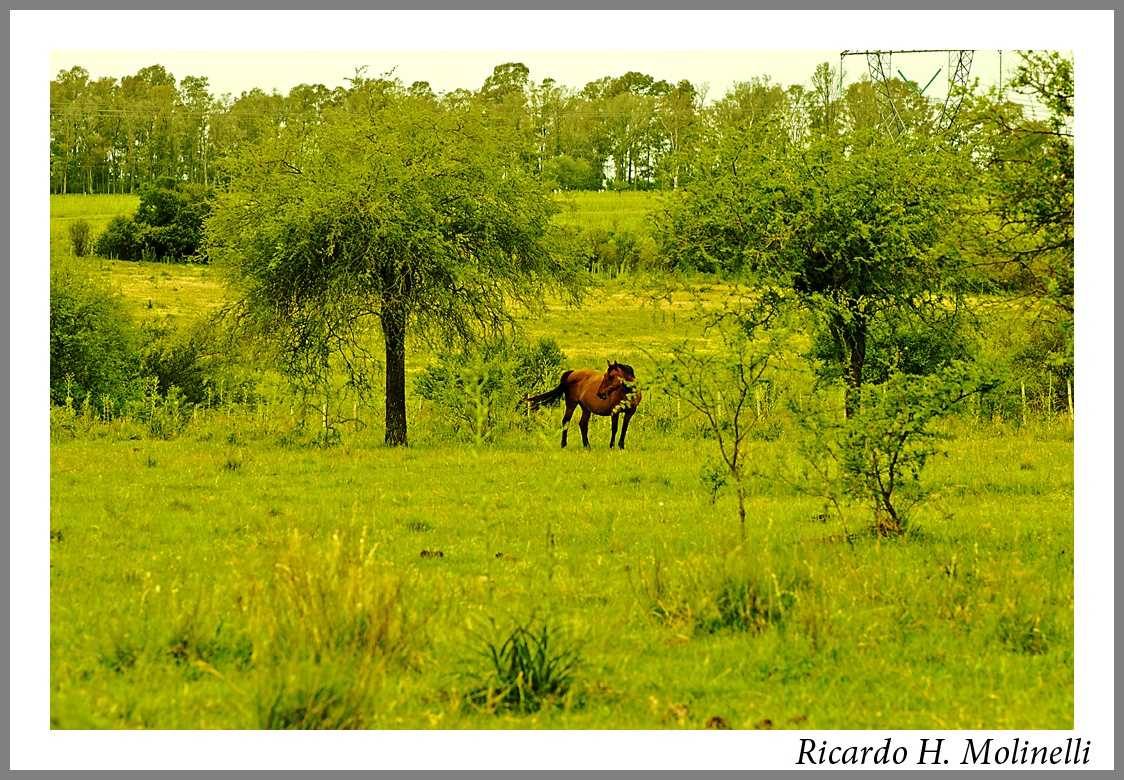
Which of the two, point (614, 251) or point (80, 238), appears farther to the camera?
point (80, 238)

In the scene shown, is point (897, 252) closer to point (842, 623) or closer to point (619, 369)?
point (619, 369)

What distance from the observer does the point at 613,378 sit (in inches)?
876

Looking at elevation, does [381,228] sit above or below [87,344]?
above

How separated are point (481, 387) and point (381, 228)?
16.0 ft

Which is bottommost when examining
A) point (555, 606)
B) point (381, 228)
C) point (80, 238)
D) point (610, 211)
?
point (555, 606)

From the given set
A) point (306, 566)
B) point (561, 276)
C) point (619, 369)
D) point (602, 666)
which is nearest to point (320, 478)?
point (619, 369)

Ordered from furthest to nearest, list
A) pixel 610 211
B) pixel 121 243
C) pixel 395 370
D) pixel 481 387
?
pixel 610 211 → pixel 121 243 → pixel 481 387 → pixel 395 370

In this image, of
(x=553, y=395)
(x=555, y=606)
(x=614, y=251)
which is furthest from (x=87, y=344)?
(x=614, y=251)

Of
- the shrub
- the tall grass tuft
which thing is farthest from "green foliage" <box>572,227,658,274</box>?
the tall grass tuft

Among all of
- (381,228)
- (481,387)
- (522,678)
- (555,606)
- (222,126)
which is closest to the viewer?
(522,678)

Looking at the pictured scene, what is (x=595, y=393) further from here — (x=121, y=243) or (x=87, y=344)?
(x=121, y=243)

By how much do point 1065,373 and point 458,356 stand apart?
1765 centimetres

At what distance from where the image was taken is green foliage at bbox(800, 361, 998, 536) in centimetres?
1208

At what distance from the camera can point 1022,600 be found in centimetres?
892
